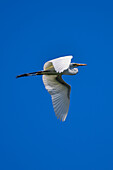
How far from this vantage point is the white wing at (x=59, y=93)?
10.1 m

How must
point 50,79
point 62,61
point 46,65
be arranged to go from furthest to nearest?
point 50,79 < point 46,65 < point 62,61

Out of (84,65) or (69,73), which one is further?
(84,65)

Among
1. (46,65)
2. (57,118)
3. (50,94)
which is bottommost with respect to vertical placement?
(57,118)

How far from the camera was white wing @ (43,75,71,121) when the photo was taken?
33.1ft

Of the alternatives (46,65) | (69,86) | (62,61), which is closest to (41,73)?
(46,65)

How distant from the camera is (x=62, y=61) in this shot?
8516 mm

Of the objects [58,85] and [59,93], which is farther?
[58,85]

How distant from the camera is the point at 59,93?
1048 centimetres

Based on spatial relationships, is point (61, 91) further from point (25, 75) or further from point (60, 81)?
point (25, 75)

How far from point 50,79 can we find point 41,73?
2.02 feet

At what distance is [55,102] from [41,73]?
89 centimetres

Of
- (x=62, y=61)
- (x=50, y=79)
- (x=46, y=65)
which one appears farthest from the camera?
(x=50, y=79)

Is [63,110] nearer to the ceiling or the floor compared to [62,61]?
nearer to the floor

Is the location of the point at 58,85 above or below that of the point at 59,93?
above
